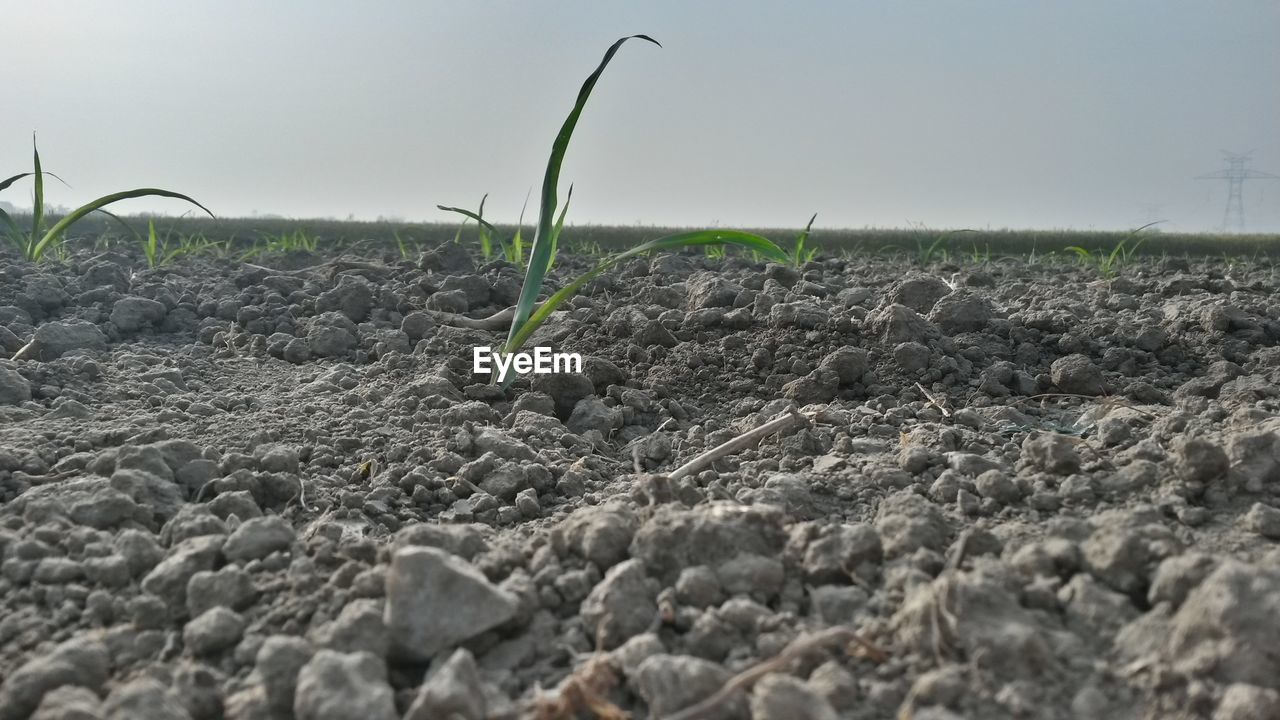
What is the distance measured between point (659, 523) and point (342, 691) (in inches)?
12.8

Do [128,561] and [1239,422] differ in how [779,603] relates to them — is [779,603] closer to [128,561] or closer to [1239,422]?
[128,561]

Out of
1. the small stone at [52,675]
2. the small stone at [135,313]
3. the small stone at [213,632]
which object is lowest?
the small stone at [52,675]

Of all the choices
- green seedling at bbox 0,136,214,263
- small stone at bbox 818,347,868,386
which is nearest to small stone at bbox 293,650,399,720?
small stone at bbox 818,347,868,386

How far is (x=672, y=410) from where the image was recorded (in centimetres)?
167

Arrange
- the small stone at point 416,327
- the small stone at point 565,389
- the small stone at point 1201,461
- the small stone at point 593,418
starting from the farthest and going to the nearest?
the small stone at point 416,327
the small stone at point 565,389
the small stone at point 593,418
the small stone at point 1201,461

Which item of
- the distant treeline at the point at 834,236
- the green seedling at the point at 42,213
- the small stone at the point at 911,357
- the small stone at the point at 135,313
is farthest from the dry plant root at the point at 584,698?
the distant treeline at the point at 834,236

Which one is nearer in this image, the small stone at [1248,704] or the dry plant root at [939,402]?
the small stone at [1248,704]

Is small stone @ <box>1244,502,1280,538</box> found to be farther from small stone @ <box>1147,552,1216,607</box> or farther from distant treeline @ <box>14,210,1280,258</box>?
distant treeline @ <box>14,210,1280,258</box>

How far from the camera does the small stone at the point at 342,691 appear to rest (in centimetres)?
69

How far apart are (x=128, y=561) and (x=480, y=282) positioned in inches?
64.2

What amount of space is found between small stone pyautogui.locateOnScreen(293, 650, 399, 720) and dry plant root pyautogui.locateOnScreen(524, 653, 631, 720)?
115 millimetres

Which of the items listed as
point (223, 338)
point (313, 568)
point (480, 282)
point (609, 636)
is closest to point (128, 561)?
point (313, 568)

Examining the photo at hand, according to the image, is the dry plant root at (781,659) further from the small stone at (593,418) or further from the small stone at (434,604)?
the small stone at (593,418)

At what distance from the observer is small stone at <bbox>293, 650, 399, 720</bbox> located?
69 cm
